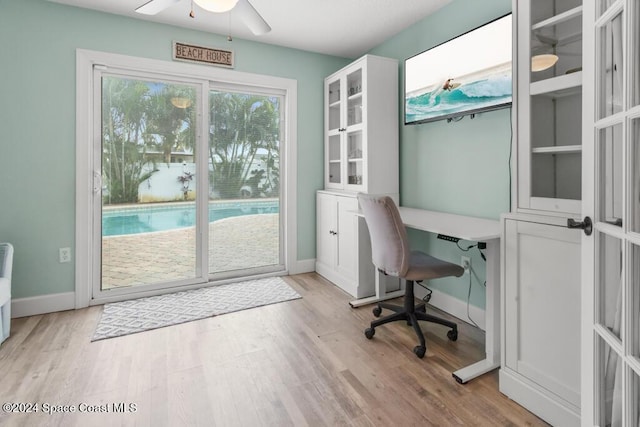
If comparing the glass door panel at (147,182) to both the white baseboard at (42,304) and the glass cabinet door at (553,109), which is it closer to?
the white baseboard at (42,304)

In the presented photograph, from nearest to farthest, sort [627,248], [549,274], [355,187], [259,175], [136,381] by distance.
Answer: [627,248] < [549,274] < [136,381] < [355,187] < [259,175]

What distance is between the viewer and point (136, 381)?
185 cm

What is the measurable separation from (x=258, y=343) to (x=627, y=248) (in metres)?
2.03

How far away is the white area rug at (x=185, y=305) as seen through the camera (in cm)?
255

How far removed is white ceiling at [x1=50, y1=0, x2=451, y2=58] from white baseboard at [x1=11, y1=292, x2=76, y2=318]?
7.99ft

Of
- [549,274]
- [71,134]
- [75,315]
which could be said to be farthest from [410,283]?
[71,134]

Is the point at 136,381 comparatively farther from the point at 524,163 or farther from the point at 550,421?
the point at 524,163

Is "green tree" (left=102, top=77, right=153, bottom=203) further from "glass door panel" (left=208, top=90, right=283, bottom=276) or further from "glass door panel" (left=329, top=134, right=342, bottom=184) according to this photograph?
"glass door panel" (left=329, top=134, right=342, bottom=184)

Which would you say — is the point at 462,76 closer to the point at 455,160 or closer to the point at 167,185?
the point at 455,160

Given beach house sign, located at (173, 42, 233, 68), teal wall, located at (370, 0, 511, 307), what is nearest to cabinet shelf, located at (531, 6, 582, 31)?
teal wall, located at (370, 0, 511, 307)

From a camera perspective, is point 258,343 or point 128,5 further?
point 128,5

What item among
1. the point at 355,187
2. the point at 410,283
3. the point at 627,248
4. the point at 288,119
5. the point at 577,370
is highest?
the point at 288,119

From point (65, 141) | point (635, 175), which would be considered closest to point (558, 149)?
point (635, 175)

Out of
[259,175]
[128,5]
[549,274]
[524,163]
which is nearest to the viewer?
[549,274]
